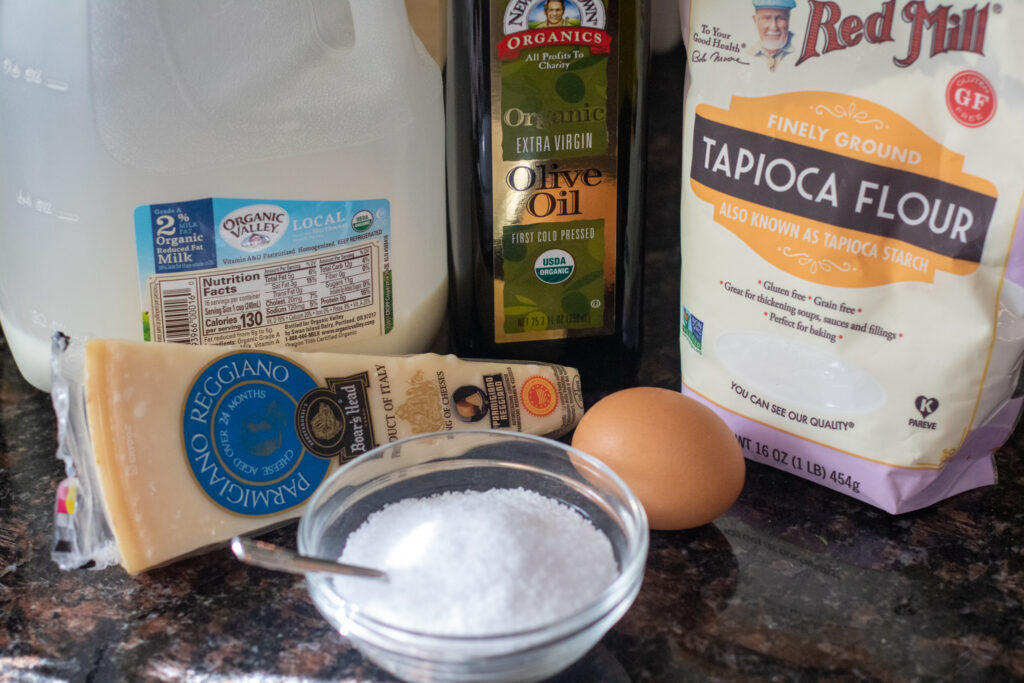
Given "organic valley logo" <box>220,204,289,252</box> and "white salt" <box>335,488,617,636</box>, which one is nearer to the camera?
"white salt" <box>335,488,617,636</box>

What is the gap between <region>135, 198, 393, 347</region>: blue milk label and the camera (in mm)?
709

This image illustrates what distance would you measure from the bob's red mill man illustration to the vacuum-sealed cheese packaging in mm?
281

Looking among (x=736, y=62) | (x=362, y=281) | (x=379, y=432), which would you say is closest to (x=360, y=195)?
(x=362, y=281)

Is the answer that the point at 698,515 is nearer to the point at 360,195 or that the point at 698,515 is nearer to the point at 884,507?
the point at 884,507

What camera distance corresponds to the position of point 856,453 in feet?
2.34

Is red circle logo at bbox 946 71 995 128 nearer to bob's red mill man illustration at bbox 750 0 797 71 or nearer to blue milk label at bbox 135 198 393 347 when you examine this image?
bob's red mill man illustration at bbox 750 0 797 71

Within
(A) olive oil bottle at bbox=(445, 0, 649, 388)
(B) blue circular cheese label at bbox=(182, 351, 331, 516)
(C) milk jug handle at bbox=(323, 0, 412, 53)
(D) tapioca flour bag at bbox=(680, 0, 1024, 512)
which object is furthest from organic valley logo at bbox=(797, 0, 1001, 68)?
(B) blue circular cheese label at bbox=(182, 351, 331, 516)

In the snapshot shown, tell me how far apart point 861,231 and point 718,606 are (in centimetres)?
25

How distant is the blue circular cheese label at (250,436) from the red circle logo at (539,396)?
16 centimetres

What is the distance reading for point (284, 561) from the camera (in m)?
0.54

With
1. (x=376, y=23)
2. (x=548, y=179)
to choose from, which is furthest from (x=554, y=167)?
(x=376, y=23)

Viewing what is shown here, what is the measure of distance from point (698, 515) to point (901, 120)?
10.8 inches

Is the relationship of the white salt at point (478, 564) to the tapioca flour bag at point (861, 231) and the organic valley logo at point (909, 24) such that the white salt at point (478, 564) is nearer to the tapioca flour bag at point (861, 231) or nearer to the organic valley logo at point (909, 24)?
the tapioca flour bag at point (861, 231)

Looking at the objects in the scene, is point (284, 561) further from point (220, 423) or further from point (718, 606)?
point (718, 606)
